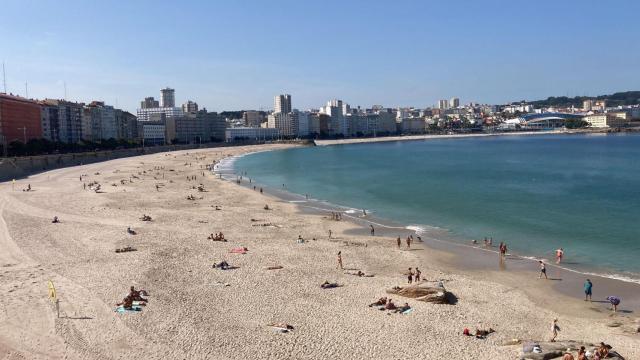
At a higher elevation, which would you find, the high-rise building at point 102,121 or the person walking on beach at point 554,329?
the high-rise building at point 102,121

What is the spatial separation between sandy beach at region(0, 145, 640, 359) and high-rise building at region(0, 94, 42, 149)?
55.1 metres

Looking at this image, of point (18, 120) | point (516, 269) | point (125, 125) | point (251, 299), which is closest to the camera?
point (251, 299)

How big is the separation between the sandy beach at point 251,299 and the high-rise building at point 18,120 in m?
55.1

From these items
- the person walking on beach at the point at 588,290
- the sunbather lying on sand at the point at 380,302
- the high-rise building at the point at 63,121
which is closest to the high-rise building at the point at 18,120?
the high-rise building at the point at 63,121

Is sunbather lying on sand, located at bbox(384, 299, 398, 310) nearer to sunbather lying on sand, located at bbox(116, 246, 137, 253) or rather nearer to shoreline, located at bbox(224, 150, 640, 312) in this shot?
shoreline, located at bbox(224, 150, 640, 312)

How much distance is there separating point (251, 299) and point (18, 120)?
80.5 metres

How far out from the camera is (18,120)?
274 feet

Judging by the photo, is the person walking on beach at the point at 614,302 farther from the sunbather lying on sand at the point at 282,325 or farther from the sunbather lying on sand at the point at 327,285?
the sunbather lying on sand at the point at 282,325

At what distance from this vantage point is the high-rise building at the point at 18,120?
77000 mm

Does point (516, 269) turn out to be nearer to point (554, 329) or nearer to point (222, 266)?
point (554, 329)

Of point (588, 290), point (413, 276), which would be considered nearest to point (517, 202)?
point (413, 276)

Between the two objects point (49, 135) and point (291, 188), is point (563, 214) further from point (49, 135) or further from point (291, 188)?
point (49, 135)

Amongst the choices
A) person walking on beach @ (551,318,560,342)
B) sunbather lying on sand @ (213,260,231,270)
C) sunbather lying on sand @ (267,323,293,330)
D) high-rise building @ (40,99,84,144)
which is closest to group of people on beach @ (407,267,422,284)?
person walking on beach @ (551,318,560,342)

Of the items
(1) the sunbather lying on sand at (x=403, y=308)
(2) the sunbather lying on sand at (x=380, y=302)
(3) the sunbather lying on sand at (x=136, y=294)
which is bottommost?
(1) the sunbather lying on sand at (x=403, y=308)
